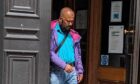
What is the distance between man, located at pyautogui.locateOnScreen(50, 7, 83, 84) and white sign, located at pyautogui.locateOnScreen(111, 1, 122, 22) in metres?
1.09

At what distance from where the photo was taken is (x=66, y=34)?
A: 561 cm

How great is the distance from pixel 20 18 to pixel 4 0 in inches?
10.8

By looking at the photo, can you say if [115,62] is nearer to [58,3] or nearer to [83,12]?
A: [83,12]

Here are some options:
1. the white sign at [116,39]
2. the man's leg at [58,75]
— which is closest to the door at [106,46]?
the white sign at [116,39]

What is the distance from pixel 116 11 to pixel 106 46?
0.54 m

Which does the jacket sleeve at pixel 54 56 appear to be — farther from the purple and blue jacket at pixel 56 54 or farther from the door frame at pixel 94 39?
the door frame at pixel 94 39

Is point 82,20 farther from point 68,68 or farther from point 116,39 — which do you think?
point 68,68

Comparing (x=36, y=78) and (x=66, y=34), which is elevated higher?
(x=66, y=34)

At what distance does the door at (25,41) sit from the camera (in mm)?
5156

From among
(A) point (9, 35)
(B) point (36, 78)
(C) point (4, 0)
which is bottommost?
(B) point (36, 78)

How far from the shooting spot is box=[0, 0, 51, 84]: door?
16.9ft

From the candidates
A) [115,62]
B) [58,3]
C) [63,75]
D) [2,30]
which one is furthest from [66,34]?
[58,3]

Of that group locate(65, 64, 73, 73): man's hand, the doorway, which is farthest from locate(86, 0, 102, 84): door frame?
locate(65, 64, 73, 73): man's hand

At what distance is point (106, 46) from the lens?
22.0 ft
